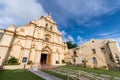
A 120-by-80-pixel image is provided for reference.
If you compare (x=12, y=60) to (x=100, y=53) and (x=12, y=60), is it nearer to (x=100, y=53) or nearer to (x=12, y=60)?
(x=12, y=60)

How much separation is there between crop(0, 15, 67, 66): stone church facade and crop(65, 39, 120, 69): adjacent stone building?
8.20 metres

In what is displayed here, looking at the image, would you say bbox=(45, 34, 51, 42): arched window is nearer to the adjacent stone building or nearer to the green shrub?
the green shrub

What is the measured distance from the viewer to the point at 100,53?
20.2 metres

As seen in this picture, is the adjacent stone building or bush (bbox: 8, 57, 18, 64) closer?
bush (bbox: 8, 57, 18, 64)

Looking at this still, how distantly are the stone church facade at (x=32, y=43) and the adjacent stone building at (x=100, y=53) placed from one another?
323 inches

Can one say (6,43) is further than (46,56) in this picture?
No

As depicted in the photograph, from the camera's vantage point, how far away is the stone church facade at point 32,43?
14953 millimetres

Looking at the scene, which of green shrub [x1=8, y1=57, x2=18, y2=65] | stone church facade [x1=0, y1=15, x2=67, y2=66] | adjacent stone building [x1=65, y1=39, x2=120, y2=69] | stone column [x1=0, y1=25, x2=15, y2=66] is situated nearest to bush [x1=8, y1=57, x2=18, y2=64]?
green shrub [x1=8, y1=57, x2=18, y2=65]

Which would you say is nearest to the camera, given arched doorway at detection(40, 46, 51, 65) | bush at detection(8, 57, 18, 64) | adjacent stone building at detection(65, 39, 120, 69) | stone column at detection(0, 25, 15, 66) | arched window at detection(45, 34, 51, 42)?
bush at detection(8, 57, 18, 64)

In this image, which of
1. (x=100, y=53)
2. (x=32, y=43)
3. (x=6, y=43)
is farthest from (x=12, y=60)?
(x=100, y=53)

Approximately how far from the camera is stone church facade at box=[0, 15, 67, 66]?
49.1 feet

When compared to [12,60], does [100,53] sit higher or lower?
higher

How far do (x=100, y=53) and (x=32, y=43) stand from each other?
19.0 metres

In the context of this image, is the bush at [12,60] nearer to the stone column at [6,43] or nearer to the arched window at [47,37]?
the stone column at [6,43]
